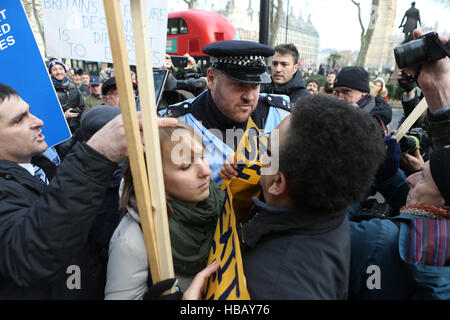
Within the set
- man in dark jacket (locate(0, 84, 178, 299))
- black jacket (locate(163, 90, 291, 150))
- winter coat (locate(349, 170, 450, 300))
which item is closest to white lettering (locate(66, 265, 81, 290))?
man in dark jacket (locate(0, 84, 178, 299))

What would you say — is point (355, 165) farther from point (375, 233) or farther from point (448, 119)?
point (448, 119)

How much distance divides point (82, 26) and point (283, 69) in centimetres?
256

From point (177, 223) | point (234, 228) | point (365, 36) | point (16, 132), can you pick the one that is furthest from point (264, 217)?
point (365, 36)

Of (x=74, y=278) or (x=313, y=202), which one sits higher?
(x=313, y=202)

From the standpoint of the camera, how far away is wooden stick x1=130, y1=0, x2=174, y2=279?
88cm

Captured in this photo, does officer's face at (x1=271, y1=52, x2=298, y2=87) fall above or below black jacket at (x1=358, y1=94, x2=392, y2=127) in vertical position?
above

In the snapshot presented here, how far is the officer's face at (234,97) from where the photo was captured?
205cm

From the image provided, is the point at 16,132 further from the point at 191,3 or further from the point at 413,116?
the point at 191,3

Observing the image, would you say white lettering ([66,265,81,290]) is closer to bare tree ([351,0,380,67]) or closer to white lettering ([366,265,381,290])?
white lettering ([366,265,381,290])

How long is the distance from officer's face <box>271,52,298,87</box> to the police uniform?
5.85ft

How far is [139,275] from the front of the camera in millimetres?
1092

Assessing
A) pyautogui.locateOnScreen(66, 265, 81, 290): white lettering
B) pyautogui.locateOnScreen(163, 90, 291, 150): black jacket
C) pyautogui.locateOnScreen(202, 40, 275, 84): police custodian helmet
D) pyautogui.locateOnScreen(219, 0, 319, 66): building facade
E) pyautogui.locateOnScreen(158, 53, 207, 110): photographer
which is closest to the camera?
pyautogui.locateOnScreen(66, 265, 81, 290): white lettering

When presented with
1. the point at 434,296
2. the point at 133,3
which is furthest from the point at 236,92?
the point at 434,296

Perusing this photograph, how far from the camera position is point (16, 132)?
1340mm
